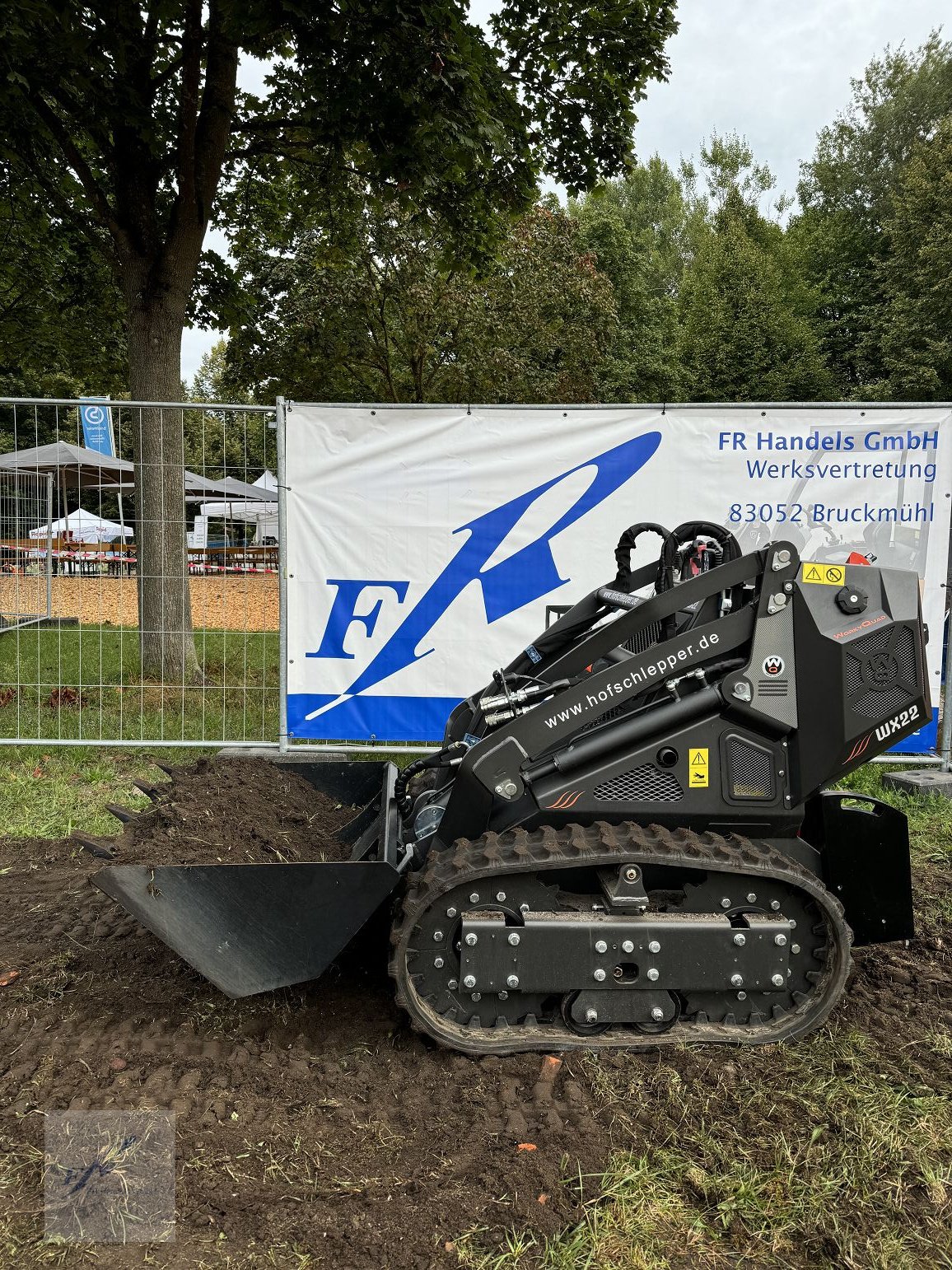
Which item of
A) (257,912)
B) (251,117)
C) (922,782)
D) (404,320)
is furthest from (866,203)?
(257,912)

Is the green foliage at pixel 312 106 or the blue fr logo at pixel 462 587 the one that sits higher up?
the green foliage at pixel 312 106

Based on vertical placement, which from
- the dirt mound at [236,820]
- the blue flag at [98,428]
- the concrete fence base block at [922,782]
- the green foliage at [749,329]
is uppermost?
the green foliage at [749,329]

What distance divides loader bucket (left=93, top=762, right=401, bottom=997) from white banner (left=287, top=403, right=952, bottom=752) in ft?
11.0

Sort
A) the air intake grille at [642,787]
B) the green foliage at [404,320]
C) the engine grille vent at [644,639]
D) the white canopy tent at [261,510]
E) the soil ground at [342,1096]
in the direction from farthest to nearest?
the green foliage at [404,320] → the white canopy tent at [261,510] → the engine grille vent at [644,639] → the air intake grille at [642,787] → the soil ground at [342,1096]

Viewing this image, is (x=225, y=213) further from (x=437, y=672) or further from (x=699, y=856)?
(x=699, y=856)

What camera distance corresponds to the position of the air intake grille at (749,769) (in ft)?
11.2

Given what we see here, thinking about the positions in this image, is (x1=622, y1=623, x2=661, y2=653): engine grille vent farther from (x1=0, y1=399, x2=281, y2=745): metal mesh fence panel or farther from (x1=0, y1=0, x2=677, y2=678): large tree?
(x1=0, y1=0, x2=677, y2=678): large tree

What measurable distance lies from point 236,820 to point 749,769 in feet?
7.53

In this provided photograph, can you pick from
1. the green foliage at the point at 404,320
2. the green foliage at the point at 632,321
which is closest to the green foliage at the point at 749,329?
the green foliage at the point at 632,321

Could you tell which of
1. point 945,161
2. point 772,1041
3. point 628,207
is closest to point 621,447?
point 772,1041

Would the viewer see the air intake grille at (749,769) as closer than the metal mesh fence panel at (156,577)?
Yes

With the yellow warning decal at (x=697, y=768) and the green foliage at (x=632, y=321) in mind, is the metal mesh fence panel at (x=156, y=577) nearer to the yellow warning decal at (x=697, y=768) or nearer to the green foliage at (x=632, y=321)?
the yellow warning decal at (x=697, y=768)

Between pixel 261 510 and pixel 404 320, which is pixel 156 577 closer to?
pixel 261 510

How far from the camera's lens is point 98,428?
24.3 feet
